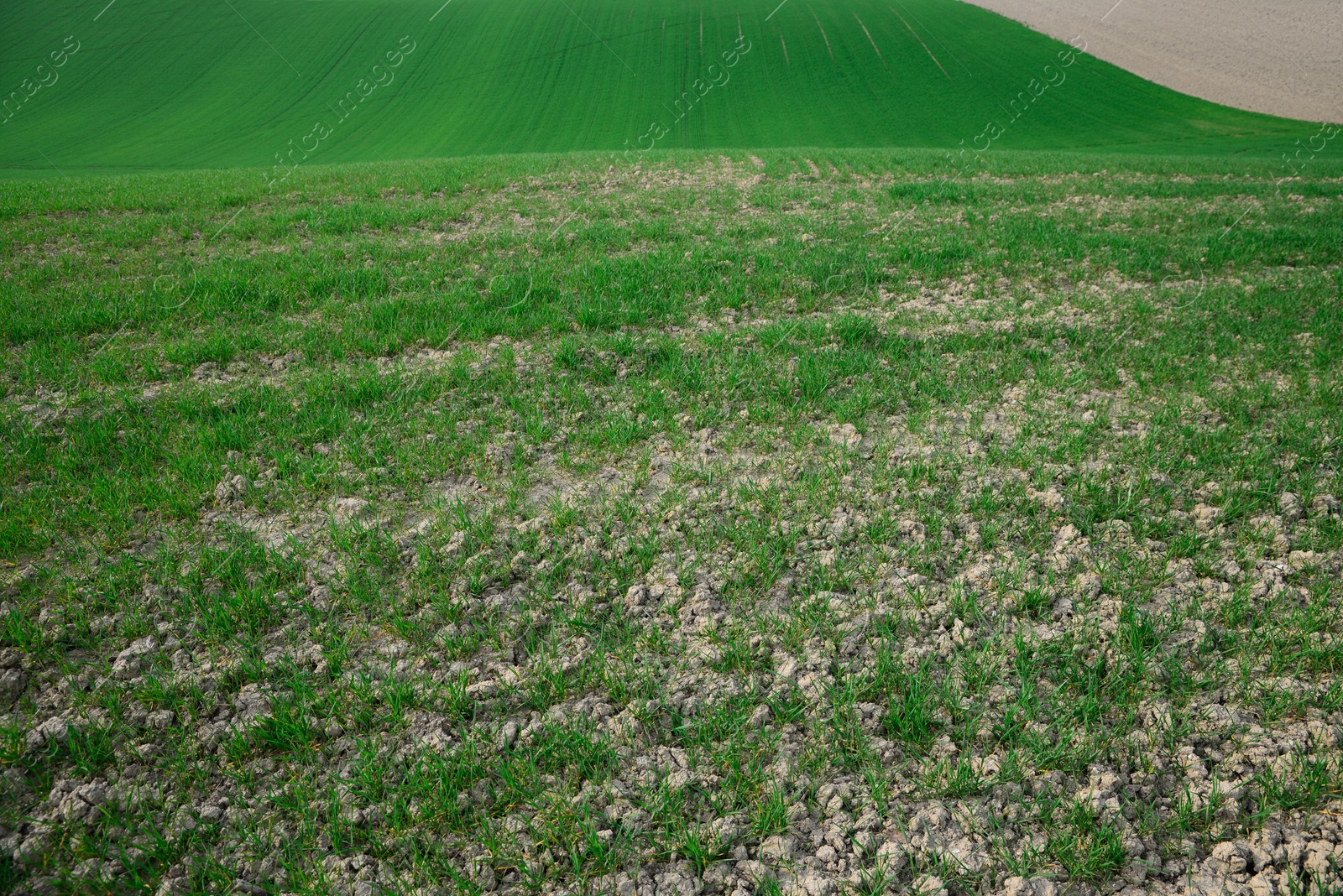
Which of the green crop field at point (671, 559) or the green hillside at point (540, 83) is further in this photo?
the green hillside at point (540, 83)

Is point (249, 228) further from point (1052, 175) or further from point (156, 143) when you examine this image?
point (156, 143)

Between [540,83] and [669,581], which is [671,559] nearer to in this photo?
[669,581]

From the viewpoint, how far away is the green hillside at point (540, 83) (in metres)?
39.6

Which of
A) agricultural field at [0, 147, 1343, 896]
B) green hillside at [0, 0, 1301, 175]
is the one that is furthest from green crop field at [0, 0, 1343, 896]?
green hillside at [0, 0, 1301, 175]

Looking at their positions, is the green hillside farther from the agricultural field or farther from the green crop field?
the agricultural field

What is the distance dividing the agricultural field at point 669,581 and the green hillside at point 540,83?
33389mm

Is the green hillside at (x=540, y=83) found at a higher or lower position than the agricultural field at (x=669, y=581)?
higher

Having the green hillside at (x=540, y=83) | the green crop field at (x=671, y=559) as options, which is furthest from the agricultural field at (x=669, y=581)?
the green hillside at (x=540, y=83)

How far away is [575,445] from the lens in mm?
5629

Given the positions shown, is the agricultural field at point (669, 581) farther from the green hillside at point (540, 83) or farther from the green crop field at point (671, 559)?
the green hillside at point (540, 83)

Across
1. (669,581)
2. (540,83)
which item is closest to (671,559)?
(669,581)

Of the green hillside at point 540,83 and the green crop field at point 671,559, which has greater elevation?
the green hillside at point 540,83

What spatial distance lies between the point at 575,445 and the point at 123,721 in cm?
334

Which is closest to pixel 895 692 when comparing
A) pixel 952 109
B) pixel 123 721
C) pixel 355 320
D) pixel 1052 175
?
pixel 123 721
